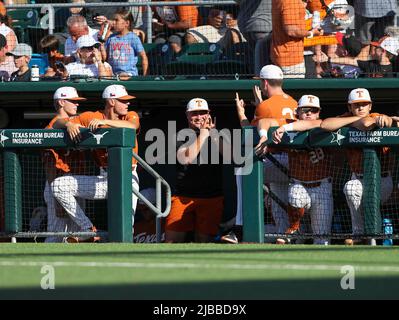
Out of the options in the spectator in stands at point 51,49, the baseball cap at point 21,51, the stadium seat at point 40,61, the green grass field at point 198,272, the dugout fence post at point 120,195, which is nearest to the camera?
the green grass field at point 198,272

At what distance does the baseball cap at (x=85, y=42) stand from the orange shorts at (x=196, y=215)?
9.40ft

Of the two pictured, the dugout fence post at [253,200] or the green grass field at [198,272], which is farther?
the dugout fence post at [253,200]

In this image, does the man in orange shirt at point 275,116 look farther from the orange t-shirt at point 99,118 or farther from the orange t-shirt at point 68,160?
the orange t-shirt at point 68,160

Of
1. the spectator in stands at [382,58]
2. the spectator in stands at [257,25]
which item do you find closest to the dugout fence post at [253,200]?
the spectator in stands at [257,25]

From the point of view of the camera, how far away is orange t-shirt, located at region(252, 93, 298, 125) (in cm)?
1139

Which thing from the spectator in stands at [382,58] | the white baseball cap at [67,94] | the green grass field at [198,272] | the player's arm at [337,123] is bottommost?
the green grass field at [198,272]

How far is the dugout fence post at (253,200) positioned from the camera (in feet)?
35.3

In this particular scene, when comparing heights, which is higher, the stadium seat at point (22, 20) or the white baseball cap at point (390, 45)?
the stadium seat at point (22, 20)

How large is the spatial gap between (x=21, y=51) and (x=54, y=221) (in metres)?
3.40

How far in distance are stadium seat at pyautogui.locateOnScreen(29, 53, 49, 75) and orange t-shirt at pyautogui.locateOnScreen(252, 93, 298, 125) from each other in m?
3.96

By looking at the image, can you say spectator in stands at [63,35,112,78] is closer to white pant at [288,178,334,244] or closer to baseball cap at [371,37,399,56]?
baseball cap at [371,37,399,56]

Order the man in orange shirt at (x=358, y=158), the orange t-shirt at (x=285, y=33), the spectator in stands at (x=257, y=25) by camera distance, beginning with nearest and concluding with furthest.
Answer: the man in orange shirt at (x=358, y=158)
the orange t-shirt at (x=285, y=33)
the spectator in stands at (x=257, y=25)
